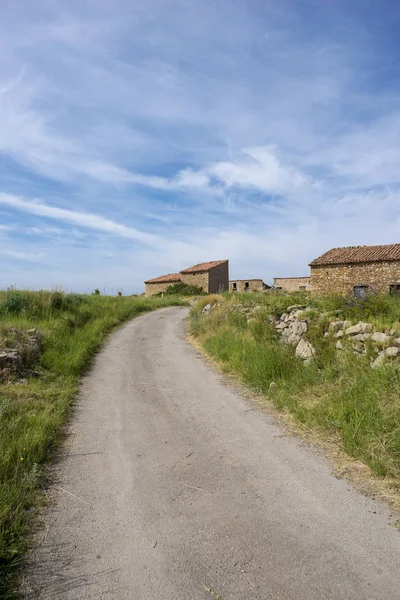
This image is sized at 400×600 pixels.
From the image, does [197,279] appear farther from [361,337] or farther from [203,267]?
[361,337]

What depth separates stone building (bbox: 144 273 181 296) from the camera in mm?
48059

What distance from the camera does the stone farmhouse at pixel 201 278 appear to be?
144 ft

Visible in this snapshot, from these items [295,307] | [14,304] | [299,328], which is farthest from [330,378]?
[14,304]

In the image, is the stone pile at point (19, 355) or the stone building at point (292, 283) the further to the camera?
the stone building at point (292, 283)

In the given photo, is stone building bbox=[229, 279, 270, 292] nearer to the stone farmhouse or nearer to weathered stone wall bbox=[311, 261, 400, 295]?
the stone farmhouse

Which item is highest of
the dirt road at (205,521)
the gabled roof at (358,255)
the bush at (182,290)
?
the gabled roof at (358,255)

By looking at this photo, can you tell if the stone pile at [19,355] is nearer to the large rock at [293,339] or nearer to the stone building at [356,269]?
the large rock at [293,339]

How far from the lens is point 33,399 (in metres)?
6.25

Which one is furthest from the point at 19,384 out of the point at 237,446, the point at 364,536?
the point at 364,536

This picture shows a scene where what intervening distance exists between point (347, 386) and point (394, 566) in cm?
327

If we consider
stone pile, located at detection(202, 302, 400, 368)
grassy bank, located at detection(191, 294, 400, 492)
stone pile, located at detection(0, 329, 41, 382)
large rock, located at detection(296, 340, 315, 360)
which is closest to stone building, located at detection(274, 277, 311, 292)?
grassy bank, located at detection(191, 294, 400, 492)

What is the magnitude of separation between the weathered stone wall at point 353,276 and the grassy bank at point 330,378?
15.7 m

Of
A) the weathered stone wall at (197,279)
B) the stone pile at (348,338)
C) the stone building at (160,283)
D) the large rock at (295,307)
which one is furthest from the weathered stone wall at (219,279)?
the stone pile at (348,338)

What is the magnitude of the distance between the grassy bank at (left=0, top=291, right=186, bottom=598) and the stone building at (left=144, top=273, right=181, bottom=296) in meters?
32.1
